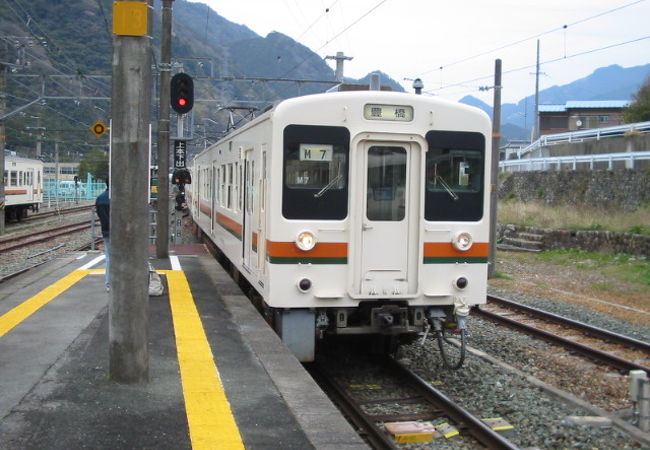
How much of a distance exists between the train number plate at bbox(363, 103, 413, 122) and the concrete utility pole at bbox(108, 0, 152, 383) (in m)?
2.56

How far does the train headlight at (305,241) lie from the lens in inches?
273

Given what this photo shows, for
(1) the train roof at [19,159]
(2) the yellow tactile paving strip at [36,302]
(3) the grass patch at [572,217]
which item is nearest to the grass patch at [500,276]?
(3) the grass patch at [572,217]

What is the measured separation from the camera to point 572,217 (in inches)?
902

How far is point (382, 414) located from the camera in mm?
6578

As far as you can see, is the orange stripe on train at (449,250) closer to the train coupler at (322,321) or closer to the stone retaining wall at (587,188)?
the train coupler at (322,321)

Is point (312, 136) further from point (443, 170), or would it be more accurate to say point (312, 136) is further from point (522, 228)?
point (522, 228)

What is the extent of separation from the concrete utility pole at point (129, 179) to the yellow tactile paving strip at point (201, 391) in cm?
58

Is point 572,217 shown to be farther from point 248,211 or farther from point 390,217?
point 390,217

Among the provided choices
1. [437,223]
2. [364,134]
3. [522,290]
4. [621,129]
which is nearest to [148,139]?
[364,134]

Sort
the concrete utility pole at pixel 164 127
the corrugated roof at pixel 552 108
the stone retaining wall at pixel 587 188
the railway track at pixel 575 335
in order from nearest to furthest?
the railway track at pixel 575 335 < the concrete utility pole at pixel 164 127 < the stone retaining wall at pixel 587 188 < the corrugated roof at pixel 552 108

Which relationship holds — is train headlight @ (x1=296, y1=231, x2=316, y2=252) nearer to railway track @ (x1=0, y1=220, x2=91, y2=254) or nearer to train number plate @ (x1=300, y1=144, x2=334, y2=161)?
train number plate @ (x1=300, y1=144, x2=334, y2=161)

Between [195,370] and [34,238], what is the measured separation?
2070 cm

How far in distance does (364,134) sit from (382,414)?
2.68 meters

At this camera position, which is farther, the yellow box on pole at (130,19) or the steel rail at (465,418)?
the steel rail at (465,418)
